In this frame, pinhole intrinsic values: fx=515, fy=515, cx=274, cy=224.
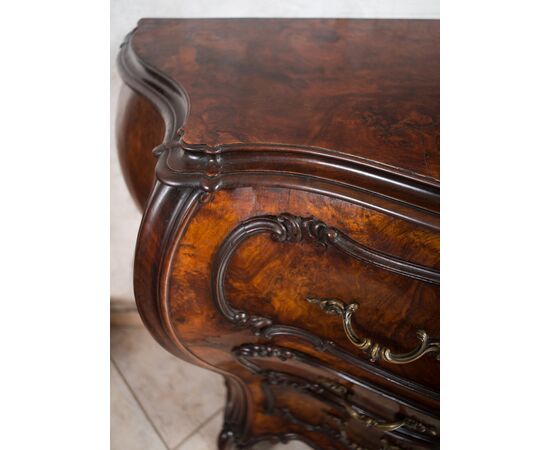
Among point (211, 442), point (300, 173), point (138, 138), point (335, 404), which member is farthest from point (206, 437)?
point (300, 173)

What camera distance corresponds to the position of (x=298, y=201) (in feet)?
1.38

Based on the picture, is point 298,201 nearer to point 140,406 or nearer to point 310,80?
point 310,80

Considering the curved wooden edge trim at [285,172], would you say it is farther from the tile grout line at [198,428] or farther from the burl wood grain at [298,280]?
the tile grout line at [198,428]

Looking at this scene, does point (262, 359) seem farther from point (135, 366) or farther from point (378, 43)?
point (135, 366)

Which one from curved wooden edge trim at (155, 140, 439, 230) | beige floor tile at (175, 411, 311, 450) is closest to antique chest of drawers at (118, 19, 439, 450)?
curved wooden edge trim at (155, 140, 439, 230)

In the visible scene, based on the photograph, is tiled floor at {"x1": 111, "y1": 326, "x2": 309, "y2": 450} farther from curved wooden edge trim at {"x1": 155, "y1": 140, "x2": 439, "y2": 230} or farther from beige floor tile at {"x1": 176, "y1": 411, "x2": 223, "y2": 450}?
curved wooden edge trim at {"x1": 155, "y1": 140, "x2": 439, "y2": 230}

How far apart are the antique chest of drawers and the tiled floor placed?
38 cm

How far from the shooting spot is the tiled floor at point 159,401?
925mm

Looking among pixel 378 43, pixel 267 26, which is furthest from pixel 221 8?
pixel 378 43

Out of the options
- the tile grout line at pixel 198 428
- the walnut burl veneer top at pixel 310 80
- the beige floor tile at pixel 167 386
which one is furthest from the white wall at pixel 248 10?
the tile grout line at pixel 198 428

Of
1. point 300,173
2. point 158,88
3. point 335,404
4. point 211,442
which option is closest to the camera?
point 300,173

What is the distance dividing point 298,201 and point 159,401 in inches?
28.3

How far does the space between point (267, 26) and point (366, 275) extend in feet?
1.08
